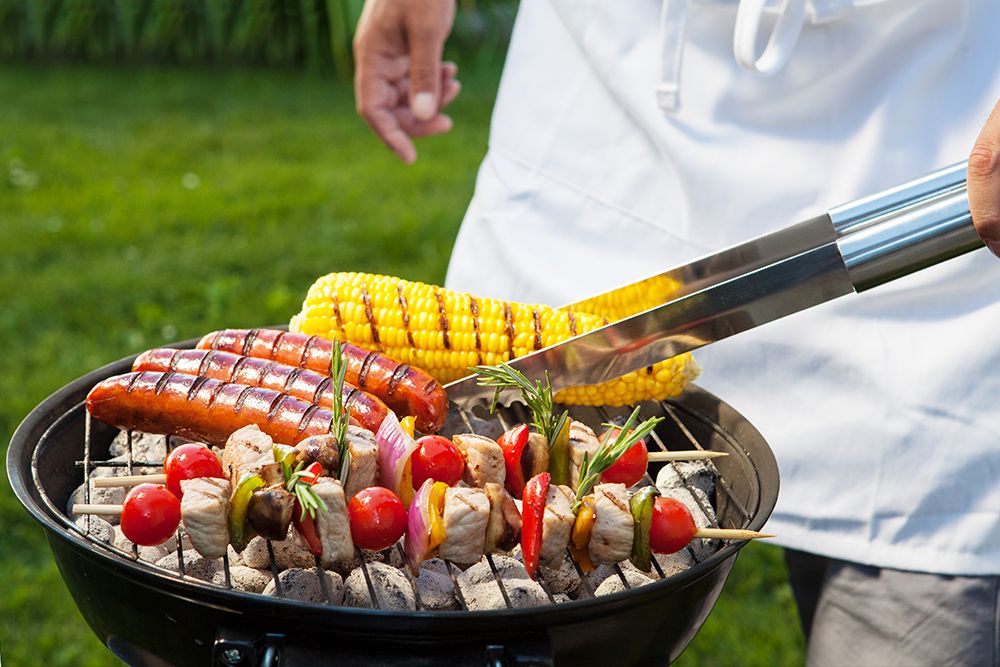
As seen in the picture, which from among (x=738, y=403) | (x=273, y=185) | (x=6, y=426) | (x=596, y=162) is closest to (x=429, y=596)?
(x=738, y=403)

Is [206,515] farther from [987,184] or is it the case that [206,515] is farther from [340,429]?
[987,184]

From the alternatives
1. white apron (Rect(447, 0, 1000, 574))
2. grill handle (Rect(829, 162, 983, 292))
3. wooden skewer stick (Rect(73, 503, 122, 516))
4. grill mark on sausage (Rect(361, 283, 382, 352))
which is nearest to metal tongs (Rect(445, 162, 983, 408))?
grill handle (Rect(829, 162, 983, 292))

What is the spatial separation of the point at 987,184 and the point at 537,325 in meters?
0.88

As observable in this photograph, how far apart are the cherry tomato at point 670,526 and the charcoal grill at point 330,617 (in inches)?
2.7

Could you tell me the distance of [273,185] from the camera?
666 centimetres

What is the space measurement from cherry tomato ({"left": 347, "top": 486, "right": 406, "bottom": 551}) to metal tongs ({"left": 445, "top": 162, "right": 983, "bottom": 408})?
0.40 meters

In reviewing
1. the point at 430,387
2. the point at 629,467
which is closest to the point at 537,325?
the point at 430,387

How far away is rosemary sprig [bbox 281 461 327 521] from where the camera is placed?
1.51 metres

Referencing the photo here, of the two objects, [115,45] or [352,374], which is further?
[115,45]

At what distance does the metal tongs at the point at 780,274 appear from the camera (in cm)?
166

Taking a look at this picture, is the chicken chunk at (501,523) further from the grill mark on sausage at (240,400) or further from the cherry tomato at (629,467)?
the grill mark on sausage at (240,400)

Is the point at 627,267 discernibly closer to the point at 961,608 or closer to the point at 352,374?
the point at 352,374

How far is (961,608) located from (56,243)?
198 inches

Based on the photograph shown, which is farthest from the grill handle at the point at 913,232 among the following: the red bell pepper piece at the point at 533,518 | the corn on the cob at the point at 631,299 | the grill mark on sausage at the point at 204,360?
the grill mark on sausage at the point at 204,360
